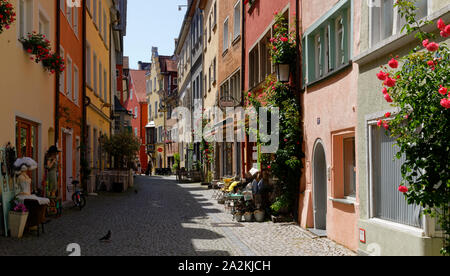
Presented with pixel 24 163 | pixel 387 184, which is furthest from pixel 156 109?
pixel 387 184

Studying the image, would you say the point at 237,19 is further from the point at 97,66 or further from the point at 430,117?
the point at 430,117

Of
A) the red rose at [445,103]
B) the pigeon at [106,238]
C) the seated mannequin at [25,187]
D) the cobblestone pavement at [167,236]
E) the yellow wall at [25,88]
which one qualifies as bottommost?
the cobblestone pavement at [167,236]

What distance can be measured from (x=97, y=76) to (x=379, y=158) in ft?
64.4

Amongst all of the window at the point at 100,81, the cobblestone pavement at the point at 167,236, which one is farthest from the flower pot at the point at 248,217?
the window at the point at 100,81

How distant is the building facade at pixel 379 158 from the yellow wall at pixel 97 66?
15437 mm

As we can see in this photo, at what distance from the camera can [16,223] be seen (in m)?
9.72

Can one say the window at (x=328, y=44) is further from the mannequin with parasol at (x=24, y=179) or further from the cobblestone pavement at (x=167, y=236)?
the mannequin with parasol at (x=24, y=179)

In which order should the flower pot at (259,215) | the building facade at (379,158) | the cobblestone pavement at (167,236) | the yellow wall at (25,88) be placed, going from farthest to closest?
the flower pot at (259,215), the yellow wall at (25,88), the cobblestone pavement at (167,236), the building facade at (379,158)

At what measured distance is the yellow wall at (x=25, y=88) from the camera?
10188mm

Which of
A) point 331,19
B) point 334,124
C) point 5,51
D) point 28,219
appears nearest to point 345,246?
point 334,124

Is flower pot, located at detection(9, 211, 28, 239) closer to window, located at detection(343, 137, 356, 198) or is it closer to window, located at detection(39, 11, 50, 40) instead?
window, located at detection(39, 11, 50, 40)
